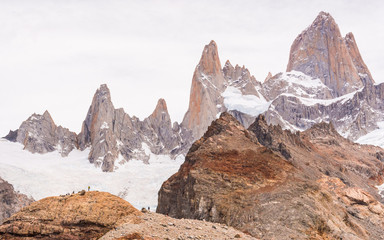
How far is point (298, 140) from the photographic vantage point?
109 meters

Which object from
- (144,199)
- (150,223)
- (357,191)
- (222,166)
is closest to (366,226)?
(357,191)

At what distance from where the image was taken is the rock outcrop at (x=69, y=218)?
23781 millimetres

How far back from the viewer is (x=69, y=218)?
81.0 ft

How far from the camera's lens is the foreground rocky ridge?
39.2m

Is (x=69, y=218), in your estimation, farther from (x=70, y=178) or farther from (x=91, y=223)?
(x=70, y=178)

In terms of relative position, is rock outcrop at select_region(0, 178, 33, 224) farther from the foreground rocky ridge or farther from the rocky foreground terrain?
the rocky foreground terrain

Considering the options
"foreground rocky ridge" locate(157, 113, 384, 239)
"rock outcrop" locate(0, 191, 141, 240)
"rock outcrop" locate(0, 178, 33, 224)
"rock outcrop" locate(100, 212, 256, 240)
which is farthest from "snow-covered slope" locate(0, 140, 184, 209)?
"rock outcrop" locate(100, 212, 256, 240)

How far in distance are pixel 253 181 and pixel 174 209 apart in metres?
13.6

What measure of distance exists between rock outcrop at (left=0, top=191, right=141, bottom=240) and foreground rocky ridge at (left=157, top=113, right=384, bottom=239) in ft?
57.0

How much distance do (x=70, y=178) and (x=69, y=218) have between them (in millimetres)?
152305

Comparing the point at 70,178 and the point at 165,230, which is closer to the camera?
the point at 165,230

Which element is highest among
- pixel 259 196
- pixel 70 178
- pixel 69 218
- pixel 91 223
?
pixel 69 218

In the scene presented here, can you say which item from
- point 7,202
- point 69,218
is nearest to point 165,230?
point 69,218

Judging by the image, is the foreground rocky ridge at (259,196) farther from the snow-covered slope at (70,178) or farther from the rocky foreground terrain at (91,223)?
the snow-covered slope at (70,178)
